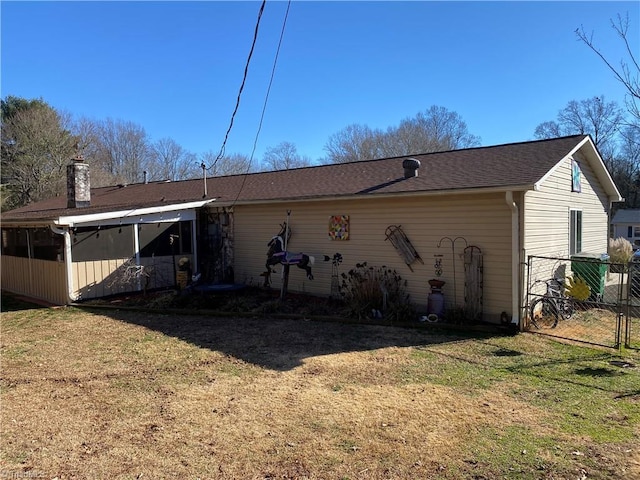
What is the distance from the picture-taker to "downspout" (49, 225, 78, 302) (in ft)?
32.2

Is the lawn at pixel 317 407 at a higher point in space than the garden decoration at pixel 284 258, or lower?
lower

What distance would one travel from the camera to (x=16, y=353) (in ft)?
21.1

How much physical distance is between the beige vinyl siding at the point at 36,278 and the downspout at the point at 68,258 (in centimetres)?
13

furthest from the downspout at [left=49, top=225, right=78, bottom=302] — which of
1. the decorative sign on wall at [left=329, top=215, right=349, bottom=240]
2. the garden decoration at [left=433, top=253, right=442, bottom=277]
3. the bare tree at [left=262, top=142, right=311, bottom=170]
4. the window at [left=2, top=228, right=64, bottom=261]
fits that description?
the bare tree at [left=262, top=142, right=311, bottom=170]

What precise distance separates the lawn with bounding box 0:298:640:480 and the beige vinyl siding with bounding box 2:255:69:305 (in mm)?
3506

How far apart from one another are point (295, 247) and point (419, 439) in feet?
24.7

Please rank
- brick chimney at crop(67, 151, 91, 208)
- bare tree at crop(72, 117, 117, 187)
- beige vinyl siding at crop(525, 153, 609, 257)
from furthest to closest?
bare tree at crop(72, 117, 117, 187) < brick chimney at crop(67, 151, 91, 208) < beige vinyl siding at crop(525, 153, 609, 257)

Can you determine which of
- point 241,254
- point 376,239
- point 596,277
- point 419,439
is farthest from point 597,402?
point 241,254

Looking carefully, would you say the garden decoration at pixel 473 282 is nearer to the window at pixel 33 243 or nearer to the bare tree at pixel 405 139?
the window at pixel 33 243

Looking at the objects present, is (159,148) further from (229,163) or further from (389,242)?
(389,242)

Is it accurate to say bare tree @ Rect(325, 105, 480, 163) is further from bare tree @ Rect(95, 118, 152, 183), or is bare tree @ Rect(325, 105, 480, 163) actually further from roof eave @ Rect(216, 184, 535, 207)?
roof eave @ Rect(216, 184, 535, 207)

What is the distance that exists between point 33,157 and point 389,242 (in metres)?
26.7

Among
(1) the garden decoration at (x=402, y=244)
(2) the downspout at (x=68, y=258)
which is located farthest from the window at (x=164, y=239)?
(1) the garden decoration at (x=402, y=244)

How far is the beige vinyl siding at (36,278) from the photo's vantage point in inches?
412
